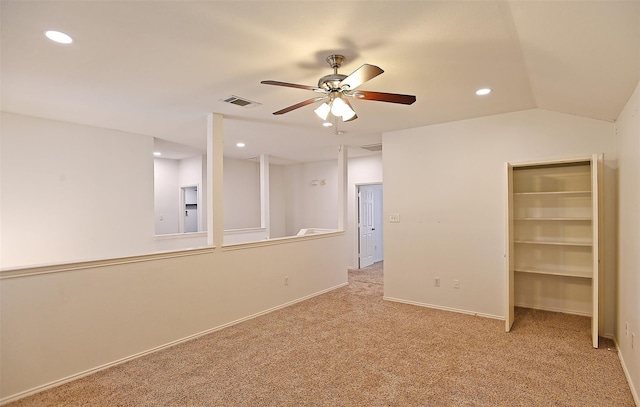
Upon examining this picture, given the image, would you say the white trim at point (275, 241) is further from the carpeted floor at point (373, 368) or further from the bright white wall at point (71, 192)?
the bright white wall at point (71, 192)

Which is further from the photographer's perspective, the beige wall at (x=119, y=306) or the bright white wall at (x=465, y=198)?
the bright white wall at (x=465, y=198)

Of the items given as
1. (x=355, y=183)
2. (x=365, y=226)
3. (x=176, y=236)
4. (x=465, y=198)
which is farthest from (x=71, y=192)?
(x=365, y=226)

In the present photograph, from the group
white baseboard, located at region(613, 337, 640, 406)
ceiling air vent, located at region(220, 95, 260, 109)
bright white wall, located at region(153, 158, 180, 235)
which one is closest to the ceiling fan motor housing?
ceiling air vent, located at region(220, 95, 260, 109)

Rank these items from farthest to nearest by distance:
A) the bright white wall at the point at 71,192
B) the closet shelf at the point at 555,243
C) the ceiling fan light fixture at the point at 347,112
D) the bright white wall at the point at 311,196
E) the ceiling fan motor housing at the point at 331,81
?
1. the bright white wall at the point at 311,196
2. the bright white wall at the point at 71,192
3. the closet shelf at the point at 555,243
4. the ceiling fan light fixture at the point at 347,112
5. the ceiling fan motor housing at the point at 331,81

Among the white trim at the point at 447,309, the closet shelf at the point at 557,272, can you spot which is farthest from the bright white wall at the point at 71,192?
the closet shelf at the point at 557,272

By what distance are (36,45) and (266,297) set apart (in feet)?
11.3

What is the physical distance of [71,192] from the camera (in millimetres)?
4223

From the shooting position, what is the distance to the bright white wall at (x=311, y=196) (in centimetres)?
761

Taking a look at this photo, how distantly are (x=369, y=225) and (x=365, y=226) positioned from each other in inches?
7.7

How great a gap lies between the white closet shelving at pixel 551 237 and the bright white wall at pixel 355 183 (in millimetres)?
3285

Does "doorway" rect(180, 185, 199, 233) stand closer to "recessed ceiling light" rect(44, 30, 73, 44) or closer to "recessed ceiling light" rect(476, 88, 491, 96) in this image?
"recessed ceiling light" rect(44, 30, 73, 44)

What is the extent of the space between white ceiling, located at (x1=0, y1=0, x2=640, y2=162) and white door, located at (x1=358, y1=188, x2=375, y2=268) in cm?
374

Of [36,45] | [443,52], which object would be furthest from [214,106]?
[443,52]

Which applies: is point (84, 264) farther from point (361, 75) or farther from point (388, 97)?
point (388, 97)
